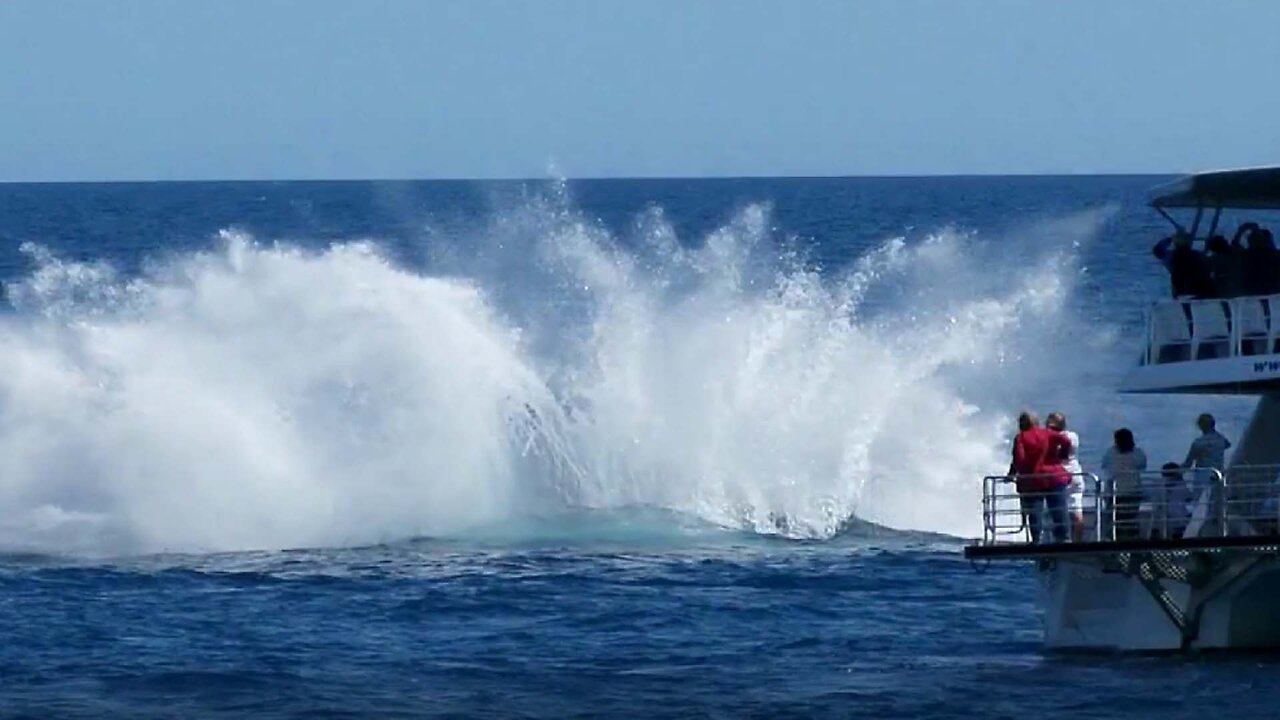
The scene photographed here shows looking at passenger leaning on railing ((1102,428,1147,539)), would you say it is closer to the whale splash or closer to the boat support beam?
the boat support beam

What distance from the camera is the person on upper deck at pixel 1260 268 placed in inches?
1032

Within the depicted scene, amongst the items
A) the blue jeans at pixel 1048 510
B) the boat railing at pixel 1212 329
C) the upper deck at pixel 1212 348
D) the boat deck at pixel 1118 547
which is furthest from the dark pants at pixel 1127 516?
the boat railing at pixel 1212 329

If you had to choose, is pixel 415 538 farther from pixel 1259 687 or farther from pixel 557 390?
pixel 1259 687

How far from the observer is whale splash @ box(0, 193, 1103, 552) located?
3597cm

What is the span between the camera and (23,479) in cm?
3662

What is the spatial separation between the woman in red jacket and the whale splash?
10.6 metres

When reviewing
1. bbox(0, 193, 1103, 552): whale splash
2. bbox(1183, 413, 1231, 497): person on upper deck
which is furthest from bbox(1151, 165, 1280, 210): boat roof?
bbox(0, 193, 1103, 552): whale splash

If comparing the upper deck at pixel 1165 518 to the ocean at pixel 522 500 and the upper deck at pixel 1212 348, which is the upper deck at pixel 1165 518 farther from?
the ocean at pixel 522 500

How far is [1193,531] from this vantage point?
25.0 metres

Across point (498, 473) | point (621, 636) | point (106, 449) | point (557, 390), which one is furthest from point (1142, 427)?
point (621, 636)

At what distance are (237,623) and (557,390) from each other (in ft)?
47.6

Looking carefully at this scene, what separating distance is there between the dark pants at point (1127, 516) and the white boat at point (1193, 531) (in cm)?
2

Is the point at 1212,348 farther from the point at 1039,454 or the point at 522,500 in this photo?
the point at 522,500

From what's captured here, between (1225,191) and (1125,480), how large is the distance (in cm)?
300
